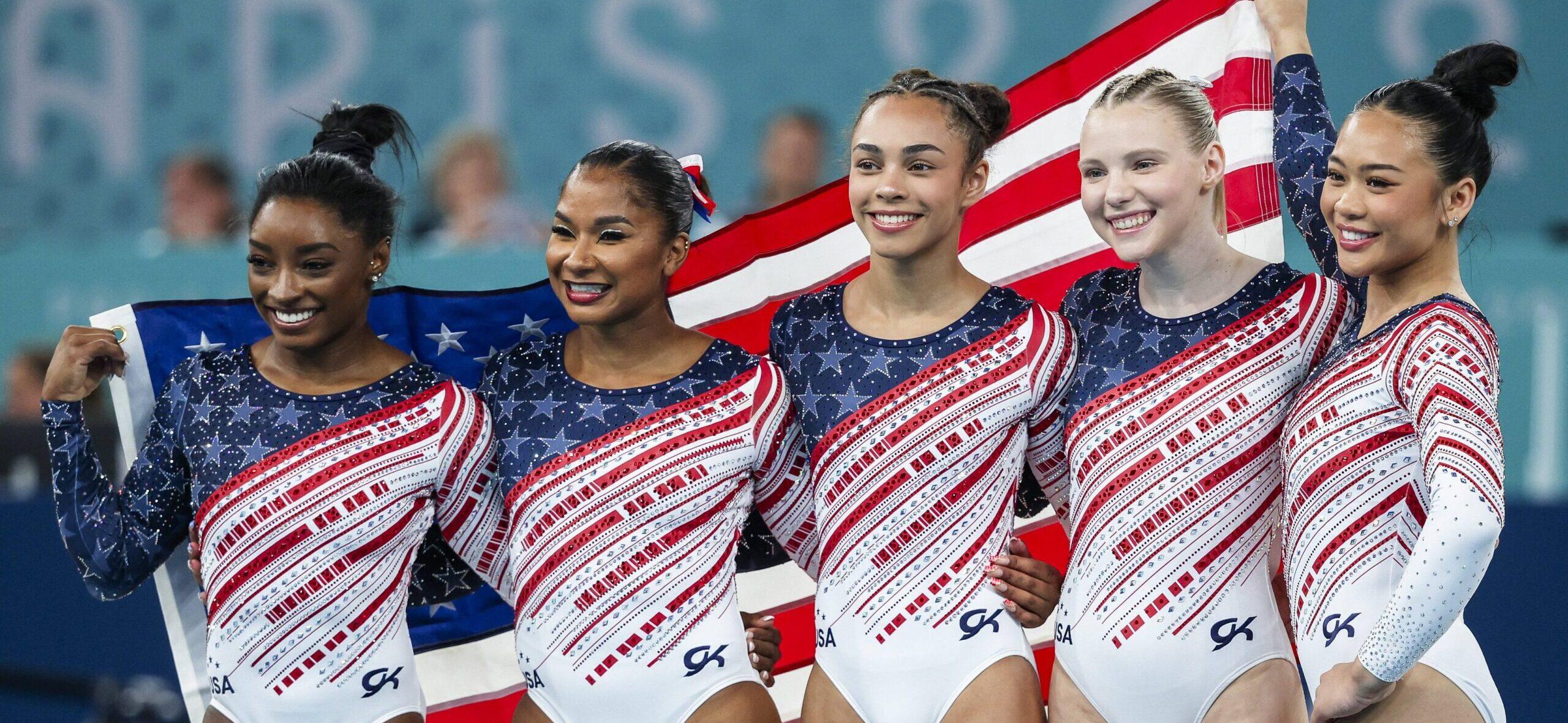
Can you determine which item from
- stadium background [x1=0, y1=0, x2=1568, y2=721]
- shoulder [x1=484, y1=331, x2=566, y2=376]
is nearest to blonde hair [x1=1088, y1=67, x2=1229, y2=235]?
shoulder [x1=484, y1=331, x2=566, y2=376]

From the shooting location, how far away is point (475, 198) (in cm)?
543

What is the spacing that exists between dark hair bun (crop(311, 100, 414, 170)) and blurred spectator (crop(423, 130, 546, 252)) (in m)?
2.10

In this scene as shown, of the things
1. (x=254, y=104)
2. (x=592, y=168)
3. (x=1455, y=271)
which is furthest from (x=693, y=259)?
(x=254, y=104)

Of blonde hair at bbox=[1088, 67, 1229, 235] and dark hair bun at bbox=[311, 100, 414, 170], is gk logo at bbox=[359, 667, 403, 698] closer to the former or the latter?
dark hair bun at bbox=[311, 100, 414, 170]

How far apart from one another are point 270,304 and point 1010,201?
1.51 meters

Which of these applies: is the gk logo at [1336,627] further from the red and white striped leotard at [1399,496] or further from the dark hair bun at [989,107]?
the dark hair bun at [989,107]

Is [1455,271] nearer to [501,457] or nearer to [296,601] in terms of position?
[501,457]

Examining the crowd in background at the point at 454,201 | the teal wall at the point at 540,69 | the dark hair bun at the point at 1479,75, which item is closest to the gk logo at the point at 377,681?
the dark hair bun at the point at 1479,75

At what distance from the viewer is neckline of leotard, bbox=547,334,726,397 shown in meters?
2.79

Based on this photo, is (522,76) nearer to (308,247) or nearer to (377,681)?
(308,247)

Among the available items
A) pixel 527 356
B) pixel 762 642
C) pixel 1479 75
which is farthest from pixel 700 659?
pixel 1479 75

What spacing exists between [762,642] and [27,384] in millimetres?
3011

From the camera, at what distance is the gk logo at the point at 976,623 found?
2678mm

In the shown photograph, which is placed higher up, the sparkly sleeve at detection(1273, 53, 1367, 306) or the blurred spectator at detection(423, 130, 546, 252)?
the blurred spectator at detection(423, 130, 546, 252)
